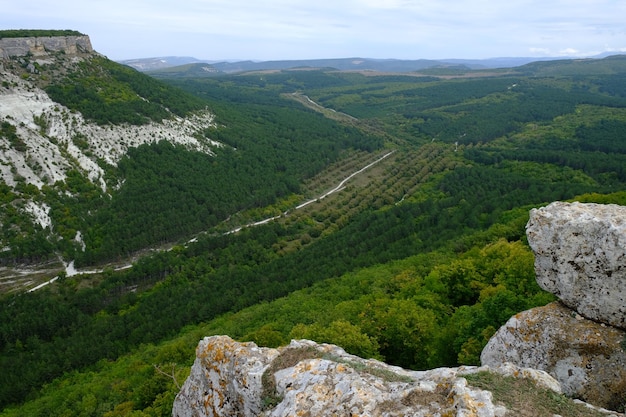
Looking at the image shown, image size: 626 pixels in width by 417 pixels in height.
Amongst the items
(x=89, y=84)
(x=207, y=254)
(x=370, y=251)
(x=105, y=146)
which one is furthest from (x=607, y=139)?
(x=89, y=84)

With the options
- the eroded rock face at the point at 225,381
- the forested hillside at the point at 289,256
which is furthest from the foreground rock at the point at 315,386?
the forested hillside at the point at 289,256

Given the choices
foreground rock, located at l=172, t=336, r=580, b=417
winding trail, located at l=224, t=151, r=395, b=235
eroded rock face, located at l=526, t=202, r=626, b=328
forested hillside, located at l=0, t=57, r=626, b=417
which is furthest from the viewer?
winding trail, located at l=224, t=151, r=395, b=235

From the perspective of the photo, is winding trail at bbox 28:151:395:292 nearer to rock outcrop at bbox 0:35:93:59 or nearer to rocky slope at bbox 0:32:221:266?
rocky slope at bbox 0:32:221:266

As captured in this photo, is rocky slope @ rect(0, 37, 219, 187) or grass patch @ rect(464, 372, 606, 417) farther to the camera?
rocky slope @ rect(0, 37, 219, 187)

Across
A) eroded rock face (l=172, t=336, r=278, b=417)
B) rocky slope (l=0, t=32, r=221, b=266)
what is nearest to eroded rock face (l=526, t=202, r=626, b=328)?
eroded rock face (l=172, t=336, r=278, b=417)

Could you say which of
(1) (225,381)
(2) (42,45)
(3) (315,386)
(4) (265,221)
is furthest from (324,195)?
(3) (315,386)

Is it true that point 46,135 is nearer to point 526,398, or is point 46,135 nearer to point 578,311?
point 578,311
